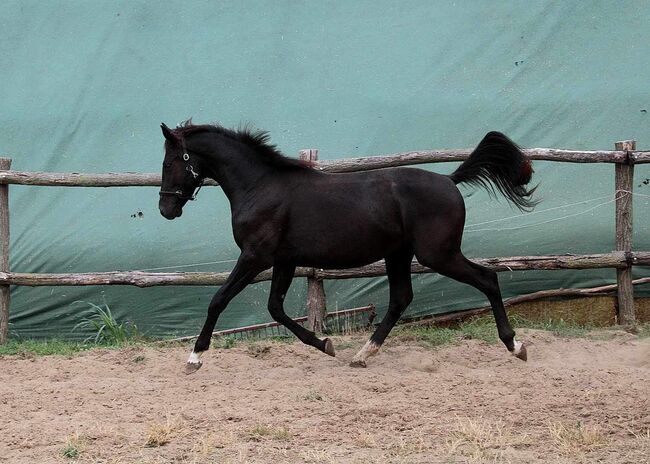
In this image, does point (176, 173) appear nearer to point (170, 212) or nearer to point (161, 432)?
point (170, 212)

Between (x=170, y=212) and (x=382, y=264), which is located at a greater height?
(x=170, y=212)

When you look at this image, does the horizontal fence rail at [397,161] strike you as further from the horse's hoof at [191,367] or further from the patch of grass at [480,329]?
the horse's hoof at [191,367]

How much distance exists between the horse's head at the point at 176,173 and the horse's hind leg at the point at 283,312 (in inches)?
37.1

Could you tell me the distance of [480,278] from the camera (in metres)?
7.22

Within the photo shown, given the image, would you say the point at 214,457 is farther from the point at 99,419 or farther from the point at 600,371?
the point at 600,371

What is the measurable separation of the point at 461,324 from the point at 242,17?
172 inches

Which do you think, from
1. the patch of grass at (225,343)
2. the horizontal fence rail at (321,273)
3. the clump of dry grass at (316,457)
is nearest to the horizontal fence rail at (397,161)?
the horizontal fence rail at (321,273)

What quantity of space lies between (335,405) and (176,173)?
2.41 meters

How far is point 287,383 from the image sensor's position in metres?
6.73

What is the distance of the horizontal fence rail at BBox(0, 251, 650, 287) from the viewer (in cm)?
838

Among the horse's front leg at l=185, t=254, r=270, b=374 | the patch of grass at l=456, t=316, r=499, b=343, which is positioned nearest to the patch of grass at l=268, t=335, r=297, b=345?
the horse's front leg at l=185, t=254, r=270, b=374

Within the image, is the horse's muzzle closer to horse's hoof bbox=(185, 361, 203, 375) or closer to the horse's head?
the horse's head

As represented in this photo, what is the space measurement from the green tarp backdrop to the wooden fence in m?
0.36

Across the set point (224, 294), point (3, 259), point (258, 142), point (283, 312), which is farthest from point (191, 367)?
point (3, 259)
